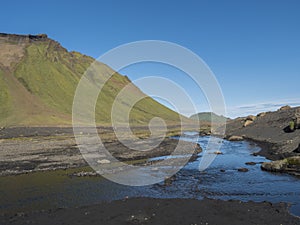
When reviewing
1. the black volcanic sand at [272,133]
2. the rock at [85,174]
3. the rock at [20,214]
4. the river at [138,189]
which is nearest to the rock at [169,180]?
the river at [138,189]

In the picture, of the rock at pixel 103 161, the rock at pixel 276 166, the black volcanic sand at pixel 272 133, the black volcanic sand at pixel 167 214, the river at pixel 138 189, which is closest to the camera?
the black volcanic sand at pixel 167 214

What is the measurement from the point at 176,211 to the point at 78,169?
19.9 m

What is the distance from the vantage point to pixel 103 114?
190500 mm

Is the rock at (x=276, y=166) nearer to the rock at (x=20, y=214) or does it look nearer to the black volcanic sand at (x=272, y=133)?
the black volcanic sand at (x=272, y=133)

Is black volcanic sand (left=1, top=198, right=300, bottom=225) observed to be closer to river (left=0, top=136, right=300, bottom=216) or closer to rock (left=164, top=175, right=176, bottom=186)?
river (left=0, top=136, right=300, bottom=216)

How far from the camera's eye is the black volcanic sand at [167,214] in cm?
1702

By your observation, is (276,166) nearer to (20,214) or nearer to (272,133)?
(20,214)

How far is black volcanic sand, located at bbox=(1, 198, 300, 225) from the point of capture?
17.0m

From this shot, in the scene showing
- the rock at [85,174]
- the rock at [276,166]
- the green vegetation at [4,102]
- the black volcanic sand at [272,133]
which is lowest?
A: the rock at [85,174]

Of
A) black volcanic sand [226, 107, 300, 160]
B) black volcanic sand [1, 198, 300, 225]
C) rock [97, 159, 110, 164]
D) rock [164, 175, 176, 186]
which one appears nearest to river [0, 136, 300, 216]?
rock [164, 175, 176, 186]

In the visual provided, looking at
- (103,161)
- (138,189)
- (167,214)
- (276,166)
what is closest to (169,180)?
(138,189)

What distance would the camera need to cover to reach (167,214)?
60.0ft

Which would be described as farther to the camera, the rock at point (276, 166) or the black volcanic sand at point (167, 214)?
the rock at point (276, 166)

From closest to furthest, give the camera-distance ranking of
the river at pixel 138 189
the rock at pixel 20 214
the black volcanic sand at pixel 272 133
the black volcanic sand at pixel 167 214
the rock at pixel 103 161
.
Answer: the black volcanic sand at pixel 167 214 < the rock at pixel 20 214 < the river at pixel 138 189 < the rock at pixel 103 161 < the black volcanic sand at pixel 272 133
